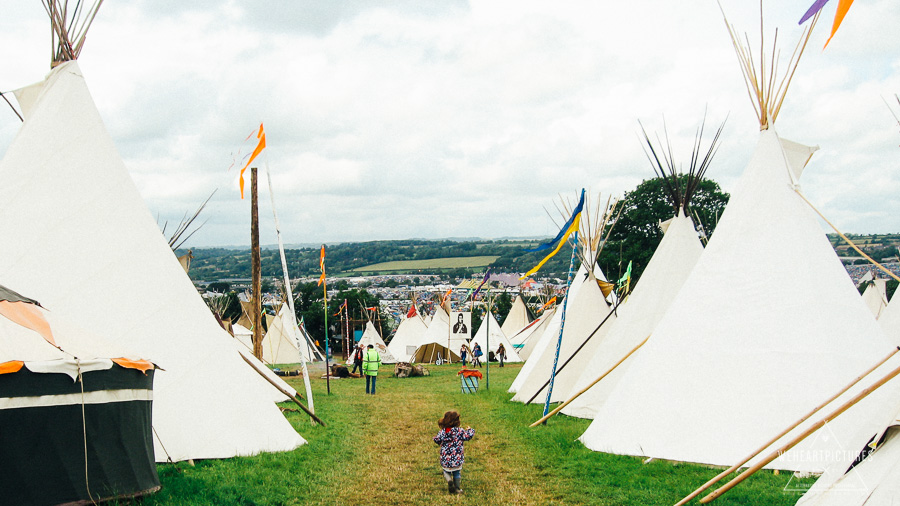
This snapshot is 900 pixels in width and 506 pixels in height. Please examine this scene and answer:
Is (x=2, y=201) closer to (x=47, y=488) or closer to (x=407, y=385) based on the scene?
(x=47, y=488)

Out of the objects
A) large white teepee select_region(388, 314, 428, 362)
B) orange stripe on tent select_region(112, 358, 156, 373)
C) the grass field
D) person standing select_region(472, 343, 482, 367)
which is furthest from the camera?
large white teepee select_region(388, 314, 428, 362)

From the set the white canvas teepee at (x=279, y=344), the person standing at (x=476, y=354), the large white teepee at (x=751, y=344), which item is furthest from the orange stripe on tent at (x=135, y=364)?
the white canvas teepee at (x=279, y=344)

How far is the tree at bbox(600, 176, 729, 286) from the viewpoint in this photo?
1309 inches

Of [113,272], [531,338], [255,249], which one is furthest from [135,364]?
[531,338]

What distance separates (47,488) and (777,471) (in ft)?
20.2

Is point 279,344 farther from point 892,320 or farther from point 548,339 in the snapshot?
point 892,320

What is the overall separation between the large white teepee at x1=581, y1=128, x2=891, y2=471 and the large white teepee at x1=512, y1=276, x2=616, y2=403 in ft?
14.0

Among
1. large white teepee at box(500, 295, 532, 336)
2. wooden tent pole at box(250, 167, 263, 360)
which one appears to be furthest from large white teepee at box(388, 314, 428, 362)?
wooden tent pole at box(250, 167, 263, 360)

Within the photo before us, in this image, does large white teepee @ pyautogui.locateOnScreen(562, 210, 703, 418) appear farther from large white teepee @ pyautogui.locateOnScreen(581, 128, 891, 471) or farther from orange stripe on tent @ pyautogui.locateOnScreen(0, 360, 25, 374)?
orange stripe on tent @ pyautogui.locateOnScreen(0, 360, 25, 374)

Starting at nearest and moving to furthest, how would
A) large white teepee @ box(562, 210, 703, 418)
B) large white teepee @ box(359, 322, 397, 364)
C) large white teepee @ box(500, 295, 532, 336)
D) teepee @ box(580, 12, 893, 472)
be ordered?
teepee @ box(580, 12, 893, 472) < large white teepee @ box(562, 210, 703, 418) < large white teepee @ box(359, 322, 397, 364) < large white teepee @ box(500, 295, 532, 336)

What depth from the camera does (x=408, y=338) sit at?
33219 mm

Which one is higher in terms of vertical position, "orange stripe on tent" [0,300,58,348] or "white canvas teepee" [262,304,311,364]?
"orange stripe on tent" [0,300,58,348]

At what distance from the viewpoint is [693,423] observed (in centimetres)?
696

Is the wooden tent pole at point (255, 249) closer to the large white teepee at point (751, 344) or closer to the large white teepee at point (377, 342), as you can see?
the large white teepee at point (751, 344)
